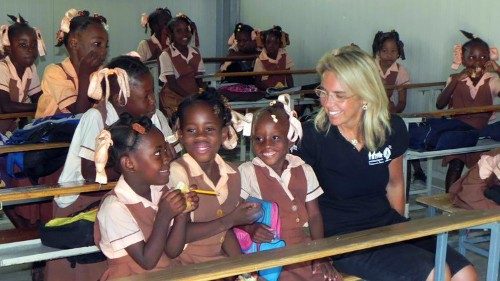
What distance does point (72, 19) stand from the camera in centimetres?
461

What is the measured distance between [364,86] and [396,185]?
1.74ft

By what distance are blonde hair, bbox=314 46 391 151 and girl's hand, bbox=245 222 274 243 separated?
1.84 ft

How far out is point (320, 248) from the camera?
2.38 meters

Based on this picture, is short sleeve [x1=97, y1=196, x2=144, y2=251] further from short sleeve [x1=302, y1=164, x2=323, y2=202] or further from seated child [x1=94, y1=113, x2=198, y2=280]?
short sleeve [x1=302, y1=164, x2=323, y2=202]

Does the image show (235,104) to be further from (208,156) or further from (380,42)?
(208,156)

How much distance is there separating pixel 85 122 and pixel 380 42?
4.41 metres

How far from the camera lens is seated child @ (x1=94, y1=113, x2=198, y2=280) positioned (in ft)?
8.79

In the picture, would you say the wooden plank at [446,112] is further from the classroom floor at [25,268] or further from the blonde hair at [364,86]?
the blonde hair at [364,86]

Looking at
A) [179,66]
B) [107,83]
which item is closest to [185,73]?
[179,66]

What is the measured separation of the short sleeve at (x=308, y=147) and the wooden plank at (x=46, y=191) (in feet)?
2.90

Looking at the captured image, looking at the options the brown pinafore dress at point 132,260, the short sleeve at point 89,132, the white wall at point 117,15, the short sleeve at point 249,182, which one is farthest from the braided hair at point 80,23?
the white wall at point 117,15

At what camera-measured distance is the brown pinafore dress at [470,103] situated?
6.05 m

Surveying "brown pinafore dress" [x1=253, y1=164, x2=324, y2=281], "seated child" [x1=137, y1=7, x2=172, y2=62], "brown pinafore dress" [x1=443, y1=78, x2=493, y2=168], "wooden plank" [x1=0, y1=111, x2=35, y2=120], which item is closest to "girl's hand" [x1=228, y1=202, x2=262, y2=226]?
"brown pinafore dress" [x1=253, y1=164, x2=324, y2=281]

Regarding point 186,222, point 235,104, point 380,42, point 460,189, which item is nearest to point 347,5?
point 380,42
